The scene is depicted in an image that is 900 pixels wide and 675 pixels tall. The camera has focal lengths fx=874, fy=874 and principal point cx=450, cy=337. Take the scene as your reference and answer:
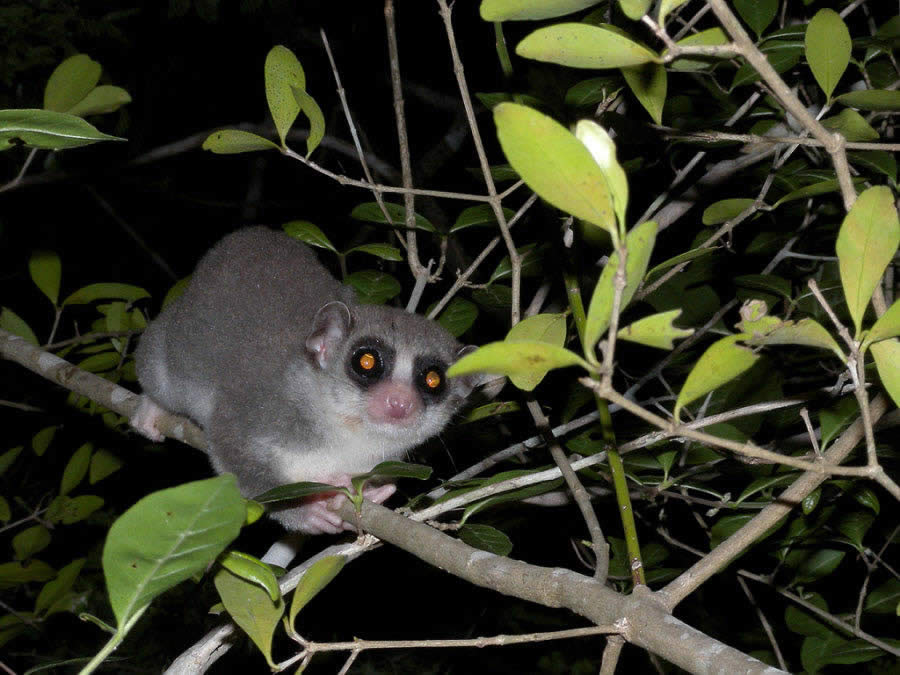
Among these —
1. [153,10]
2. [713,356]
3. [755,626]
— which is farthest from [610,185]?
[153,10]

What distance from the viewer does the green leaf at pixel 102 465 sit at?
445 cm

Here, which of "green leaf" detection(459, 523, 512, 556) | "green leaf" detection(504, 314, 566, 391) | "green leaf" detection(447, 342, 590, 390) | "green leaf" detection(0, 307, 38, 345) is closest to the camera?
"green leaf" detection(447, 342, 590, 390)

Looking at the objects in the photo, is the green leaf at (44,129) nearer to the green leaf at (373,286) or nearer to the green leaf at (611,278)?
the green leaf at (611,278)

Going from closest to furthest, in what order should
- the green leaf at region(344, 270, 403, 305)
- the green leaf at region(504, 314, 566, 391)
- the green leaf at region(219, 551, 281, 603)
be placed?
the green leaf at region(219, 551, 281, 603) → the green leaf at region(504, 314, 566, 391) → the green leaf at region(344, 270, 403, 305)

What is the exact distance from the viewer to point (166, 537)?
123cm

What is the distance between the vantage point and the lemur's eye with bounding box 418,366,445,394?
3408 millimetres

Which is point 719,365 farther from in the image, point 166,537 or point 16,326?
point 16,326

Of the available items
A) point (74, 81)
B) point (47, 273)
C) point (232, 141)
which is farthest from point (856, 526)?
point (47, 273)

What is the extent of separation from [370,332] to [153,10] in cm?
488

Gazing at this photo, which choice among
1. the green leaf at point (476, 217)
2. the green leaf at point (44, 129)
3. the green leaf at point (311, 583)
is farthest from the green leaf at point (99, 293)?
the green leaf at point (44, 129)

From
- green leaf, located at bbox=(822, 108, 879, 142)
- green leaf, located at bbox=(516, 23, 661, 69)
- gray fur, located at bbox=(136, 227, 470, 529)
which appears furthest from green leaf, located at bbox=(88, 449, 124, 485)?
green leaf, located at bbox=(516, 23, 661, 69)

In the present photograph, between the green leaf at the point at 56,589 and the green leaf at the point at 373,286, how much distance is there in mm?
1966

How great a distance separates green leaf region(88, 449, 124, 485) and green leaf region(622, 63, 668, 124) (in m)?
3.47

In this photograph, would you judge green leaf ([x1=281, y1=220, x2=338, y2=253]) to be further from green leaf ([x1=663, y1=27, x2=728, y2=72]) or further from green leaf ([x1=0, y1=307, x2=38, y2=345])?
green leaf ([x1=663, y1=27, x2=728, y2=72])
